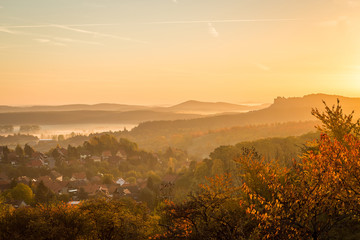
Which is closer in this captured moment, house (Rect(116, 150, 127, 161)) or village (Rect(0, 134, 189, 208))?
village (Rect(0, 134, 189, 208))

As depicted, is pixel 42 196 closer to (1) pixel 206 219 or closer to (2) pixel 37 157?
(1) pixel 206 219

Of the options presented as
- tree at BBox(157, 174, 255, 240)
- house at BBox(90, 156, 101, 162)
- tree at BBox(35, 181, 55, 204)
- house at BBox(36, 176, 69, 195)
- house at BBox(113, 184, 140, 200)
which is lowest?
house at BBox(113, 184, 140, 200)

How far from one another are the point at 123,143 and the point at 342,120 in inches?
5950

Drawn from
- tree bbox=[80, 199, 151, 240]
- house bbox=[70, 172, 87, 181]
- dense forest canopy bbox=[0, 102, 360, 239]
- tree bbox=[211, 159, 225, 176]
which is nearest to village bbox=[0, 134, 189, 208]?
house bbox=[70, 172, 87, 181]

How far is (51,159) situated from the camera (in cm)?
14762

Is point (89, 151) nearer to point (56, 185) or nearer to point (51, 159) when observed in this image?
point (51, 159)

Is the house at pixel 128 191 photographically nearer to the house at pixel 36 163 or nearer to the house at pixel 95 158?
the house at pixel 36 163

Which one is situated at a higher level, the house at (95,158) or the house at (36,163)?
the house at (36,163)

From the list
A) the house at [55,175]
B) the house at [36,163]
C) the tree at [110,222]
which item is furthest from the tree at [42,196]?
the house at [36,163]

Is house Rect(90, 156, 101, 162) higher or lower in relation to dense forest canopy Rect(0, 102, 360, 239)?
lower

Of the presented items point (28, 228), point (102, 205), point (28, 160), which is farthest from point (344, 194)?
point (28, 160)

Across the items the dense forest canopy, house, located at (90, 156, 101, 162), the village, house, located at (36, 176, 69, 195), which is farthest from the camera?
house, located at (90, 156, 101, 162)

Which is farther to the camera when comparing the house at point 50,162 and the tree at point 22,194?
the house at point 50,162

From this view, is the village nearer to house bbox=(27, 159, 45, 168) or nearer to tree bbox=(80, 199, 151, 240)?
house bbox=(27, 159, 45, 168)
